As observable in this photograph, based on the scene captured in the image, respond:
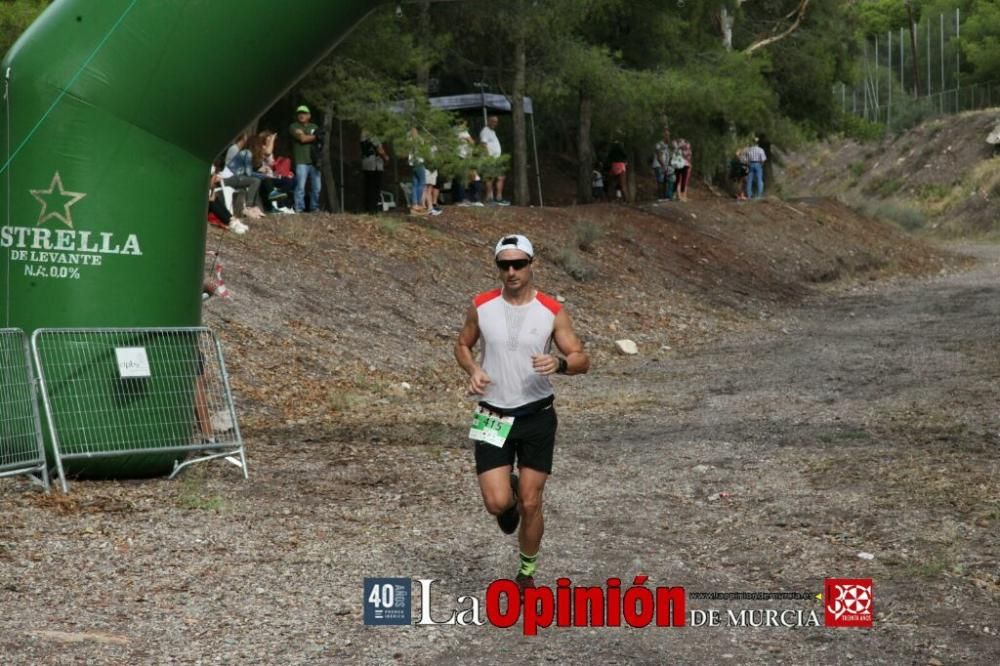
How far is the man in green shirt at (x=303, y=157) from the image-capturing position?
22.5 meters

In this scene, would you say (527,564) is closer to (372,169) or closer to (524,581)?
(524,581)

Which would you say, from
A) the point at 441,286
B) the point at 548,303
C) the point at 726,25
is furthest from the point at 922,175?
the point at 548,303

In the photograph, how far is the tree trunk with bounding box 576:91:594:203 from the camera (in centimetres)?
3108

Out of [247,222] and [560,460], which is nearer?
[560,460]

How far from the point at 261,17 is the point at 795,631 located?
595 centimetres

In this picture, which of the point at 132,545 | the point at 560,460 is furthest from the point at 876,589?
the point at 560,460

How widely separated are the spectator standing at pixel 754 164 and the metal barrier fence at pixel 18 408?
106 feet

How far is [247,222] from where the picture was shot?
2200 cm

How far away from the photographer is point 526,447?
812 cm

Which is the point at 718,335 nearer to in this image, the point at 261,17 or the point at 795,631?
the point at 261,17

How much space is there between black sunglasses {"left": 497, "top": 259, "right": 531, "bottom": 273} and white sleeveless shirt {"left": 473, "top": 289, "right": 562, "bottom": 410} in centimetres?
18

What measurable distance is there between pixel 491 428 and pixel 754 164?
36.2 m

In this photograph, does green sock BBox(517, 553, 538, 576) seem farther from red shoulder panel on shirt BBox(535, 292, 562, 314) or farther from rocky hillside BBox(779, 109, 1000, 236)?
rocky hillside BBox(779, 109, 1000, 236)

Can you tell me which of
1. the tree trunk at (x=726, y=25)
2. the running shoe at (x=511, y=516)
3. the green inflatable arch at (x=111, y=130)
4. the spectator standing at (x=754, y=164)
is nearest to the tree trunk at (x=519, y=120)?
the tree trunk at (x=726, y=25)
